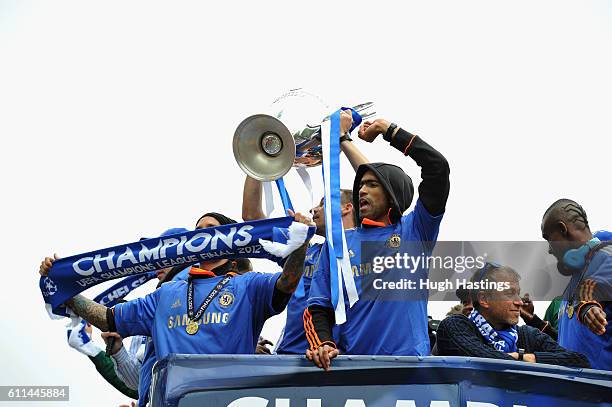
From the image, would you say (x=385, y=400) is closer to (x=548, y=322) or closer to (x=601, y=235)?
(x=601, y=235)

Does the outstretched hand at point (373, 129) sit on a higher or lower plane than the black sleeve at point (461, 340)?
higher

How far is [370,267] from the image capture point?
4.96 meters

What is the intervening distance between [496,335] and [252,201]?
1.84 metres

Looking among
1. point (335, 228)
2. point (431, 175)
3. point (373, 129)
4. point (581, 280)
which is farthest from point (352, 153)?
point (581, 280)

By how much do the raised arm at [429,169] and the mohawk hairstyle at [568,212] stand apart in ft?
3.32

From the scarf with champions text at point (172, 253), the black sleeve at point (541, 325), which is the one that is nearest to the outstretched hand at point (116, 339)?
the scarf with champions text at point (172, 253)

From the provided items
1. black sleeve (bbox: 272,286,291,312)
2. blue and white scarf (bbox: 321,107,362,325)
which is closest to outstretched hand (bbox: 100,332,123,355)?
black sleeve (bbox: 272,286,291,312)

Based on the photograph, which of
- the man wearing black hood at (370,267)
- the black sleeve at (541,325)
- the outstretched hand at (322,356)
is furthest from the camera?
the black sleeve at (541,325)

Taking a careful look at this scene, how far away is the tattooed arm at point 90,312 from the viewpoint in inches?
225

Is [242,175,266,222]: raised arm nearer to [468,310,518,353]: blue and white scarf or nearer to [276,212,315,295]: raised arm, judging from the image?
[276,212,315,295]: raised arm

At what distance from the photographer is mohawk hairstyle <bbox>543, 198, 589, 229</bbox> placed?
5.54 metres

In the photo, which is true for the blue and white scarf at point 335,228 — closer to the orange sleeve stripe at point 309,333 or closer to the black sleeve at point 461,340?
the orange sleeve stripe at point 309,333

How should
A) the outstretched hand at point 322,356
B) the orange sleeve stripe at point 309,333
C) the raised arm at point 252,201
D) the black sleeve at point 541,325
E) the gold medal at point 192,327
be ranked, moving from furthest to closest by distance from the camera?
the raised arm at point 252,201 → the black sleeve at point 541,325 → the gold medal at point 192,327 → the orange sleeve stripe at point 309,333 → the outstretched hand at point 322,356

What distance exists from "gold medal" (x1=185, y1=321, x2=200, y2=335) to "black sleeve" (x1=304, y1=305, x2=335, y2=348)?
68cm
